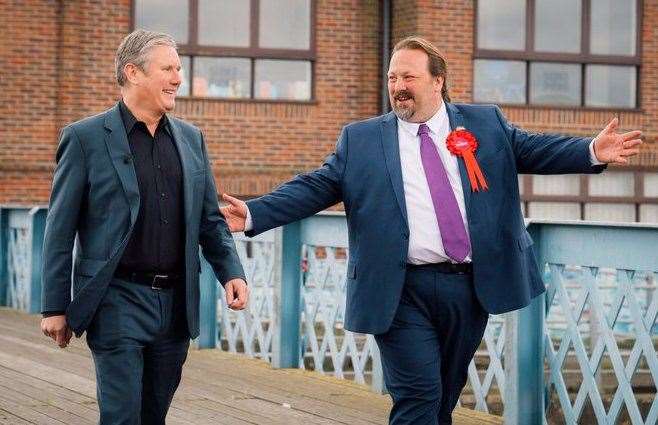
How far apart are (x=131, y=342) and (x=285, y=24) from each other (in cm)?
1690

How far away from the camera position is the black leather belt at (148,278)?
500cm

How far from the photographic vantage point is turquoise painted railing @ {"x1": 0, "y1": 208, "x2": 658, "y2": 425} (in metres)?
7.03

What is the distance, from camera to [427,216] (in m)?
5.29

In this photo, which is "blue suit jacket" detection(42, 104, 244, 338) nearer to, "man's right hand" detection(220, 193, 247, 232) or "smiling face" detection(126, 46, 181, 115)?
"smiling face" detection(126, 46, 181, 115)

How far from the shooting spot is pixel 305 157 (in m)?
21.6

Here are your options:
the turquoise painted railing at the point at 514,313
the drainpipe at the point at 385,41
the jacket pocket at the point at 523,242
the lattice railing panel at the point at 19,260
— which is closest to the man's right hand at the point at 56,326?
the jacket pocket at the point at 523,242

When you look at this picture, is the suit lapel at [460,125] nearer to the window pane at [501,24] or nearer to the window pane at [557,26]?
the window pane at [501,24]

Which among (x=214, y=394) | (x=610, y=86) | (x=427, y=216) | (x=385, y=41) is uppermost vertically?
(x=385, y=41)

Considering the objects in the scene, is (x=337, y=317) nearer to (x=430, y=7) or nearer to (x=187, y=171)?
(x=187, y=171)

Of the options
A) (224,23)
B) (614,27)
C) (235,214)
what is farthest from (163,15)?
(235,214)

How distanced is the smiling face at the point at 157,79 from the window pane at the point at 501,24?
1696cm

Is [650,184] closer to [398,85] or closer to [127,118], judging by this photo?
[398,85]

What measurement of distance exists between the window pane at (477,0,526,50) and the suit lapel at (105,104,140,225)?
1701 centimetres

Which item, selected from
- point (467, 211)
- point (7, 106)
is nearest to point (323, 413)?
point (467, 211)
